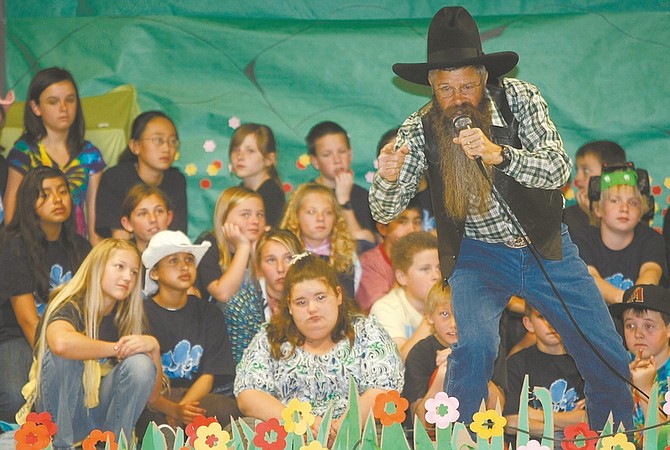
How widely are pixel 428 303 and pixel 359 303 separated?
0.43 metres

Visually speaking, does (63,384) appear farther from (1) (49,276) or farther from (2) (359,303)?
(2) (359,303)

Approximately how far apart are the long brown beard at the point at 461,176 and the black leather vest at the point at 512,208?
0.04 metres

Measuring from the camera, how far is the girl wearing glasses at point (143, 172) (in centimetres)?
507

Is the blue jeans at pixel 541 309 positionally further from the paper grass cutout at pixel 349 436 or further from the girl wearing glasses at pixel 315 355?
the girl wearing glasses at pixel 315 355

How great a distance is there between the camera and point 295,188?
507 cm

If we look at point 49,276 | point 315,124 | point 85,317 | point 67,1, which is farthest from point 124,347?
point 67,1

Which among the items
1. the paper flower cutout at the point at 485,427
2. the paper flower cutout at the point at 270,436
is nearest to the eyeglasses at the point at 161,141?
the paper flower cutout at the point at 270,436

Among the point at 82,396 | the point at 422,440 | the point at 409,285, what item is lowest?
the point at 422,440

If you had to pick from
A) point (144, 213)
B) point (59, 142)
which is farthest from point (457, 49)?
point (59, 142)

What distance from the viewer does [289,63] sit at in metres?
5.09

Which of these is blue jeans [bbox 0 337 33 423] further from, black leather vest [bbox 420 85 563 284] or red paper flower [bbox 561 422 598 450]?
red paper flower [bbox 561 422 598 450]

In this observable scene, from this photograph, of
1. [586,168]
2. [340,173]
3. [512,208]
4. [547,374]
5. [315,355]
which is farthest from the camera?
[340,173]

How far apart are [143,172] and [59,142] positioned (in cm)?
47

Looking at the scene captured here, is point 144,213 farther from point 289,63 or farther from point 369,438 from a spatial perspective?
point 369,438
